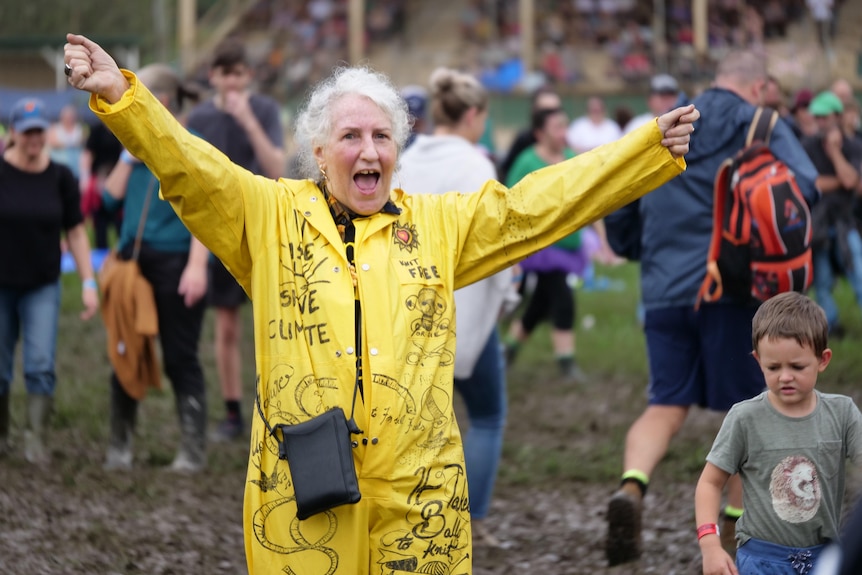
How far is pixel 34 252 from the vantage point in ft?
24.9

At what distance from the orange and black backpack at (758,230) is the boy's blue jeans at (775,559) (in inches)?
70.6

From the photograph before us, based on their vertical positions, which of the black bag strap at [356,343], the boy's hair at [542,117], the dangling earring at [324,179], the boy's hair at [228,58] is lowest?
the black bag strap at [356,343]

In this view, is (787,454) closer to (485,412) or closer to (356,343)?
(356,343)

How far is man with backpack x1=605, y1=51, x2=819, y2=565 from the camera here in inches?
223

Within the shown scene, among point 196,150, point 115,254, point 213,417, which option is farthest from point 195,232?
point 213,417

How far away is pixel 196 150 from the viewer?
3.52m

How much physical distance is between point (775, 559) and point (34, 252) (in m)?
5.15

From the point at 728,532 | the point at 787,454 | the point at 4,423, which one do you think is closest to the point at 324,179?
the point at 787,454

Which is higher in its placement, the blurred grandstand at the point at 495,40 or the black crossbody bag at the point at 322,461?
the blurred grandstand at the point at 495,40

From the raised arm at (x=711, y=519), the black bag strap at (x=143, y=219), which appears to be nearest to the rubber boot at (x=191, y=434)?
the black bag strap at (x=143, y=219)

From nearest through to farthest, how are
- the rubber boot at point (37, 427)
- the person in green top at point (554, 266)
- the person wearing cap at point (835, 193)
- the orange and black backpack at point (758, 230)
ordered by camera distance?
the orange and black backpack at point (758, 230) < the rubber boot at point (37, 427) < the person in green top at point (554, 266) < the person wearing cap at point (835, 193)

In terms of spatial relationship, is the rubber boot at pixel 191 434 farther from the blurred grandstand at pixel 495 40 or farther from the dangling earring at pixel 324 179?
the blurred grandstand at pixel 495 40

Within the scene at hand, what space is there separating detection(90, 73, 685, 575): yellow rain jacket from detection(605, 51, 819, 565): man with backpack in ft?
6.67

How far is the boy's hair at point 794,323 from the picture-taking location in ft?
11.9
